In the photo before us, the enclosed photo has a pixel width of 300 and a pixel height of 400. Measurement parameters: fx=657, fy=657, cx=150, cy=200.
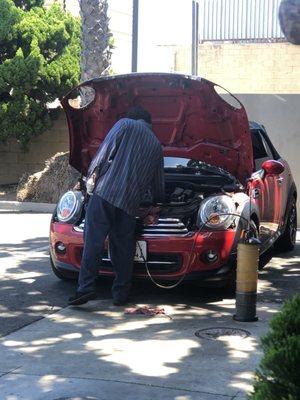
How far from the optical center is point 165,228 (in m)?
6.26

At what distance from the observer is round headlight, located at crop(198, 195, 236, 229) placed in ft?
20.5

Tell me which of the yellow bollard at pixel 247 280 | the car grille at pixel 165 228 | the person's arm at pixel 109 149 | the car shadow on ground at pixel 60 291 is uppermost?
the person's arm at pixel 109 149

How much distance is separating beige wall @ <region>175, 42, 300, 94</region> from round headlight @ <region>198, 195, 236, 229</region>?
498 inches

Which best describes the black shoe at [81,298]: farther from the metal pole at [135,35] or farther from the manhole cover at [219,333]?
the metal pole at [135,35]

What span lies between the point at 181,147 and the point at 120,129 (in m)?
1.41

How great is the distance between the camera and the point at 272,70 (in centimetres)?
1886

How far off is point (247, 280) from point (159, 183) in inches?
53.7

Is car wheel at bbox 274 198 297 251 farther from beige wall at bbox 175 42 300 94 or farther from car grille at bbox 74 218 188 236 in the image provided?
beige wall at bbox 175 42 300 94

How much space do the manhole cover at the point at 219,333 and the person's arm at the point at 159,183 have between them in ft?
5.03

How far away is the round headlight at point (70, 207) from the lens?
21.6 ft

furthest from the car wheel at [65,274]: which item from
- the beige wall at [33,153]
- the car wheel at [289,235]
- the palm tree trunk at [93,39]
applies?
the beige wall at [33,153]

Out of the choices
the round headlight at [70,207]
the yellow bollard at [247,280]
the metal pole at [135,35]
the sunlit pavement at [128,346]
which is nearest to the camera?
the sunlit pavement at [128,346]

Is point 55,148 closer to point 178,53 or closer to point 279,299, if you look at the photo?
point 178,53

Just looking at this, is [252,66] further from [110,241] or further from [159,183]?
[110,241]
